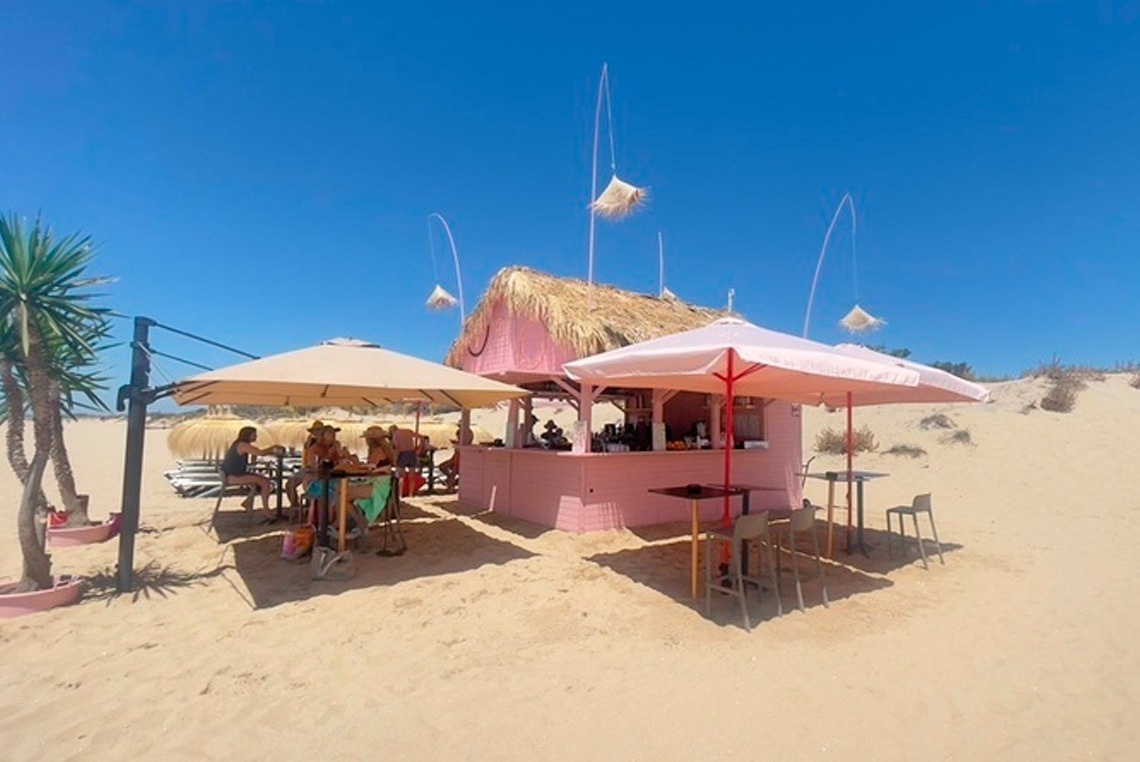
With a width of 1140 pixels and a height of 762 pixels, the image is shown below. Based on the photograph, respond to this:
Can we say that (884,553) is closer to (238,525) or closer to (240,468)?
(238,525)

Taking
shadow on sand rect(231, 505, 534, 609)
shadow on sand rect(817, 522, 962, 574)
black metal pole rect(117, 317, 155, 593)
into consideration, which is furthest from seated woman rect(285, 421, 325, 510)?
shadow on sand rect(817, 522, 962, 574)

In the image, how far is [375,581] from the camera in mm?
5680

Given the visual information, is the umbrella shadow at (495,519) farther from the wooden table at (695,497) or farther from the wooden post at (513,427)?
the wooden table at (695,497)

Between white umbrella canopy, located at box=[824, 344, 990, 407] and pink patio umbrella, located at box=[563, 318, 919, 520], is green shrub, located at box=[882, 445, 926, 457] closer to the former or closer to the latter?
white umbrella canopy, located at box=[824, 344, 990, 407]

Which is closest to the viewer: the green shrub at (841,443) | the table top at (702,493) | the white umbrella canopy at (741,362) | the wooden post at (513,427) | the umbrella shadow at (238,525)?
the white umbrella canopy at (741,362)

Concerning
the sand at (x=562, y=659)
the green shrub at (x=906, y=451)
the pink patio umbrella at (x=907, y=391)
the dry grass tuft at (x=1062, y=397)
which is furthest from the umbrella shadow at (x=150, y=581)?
the dry grass tuft at (x=1062, y=397)

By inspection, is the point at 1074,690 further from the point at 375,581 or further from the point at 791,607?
the point at 375,581

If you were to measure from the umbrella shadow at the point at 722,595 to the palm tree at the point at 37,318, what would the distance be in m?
5.18

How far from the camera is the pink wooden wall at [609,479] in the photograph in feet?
26.2

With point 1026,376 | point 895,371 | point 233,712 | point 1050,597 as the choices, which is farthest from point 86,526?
point 1026,376

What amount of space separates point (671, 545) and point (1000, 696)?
402 cm

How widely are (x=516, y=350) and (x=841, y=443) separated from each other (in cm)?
1299

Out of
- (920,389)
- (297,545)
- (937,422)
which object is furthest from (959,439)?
(297,545)

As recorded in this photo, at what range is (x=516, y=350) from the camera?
9.64 meters
